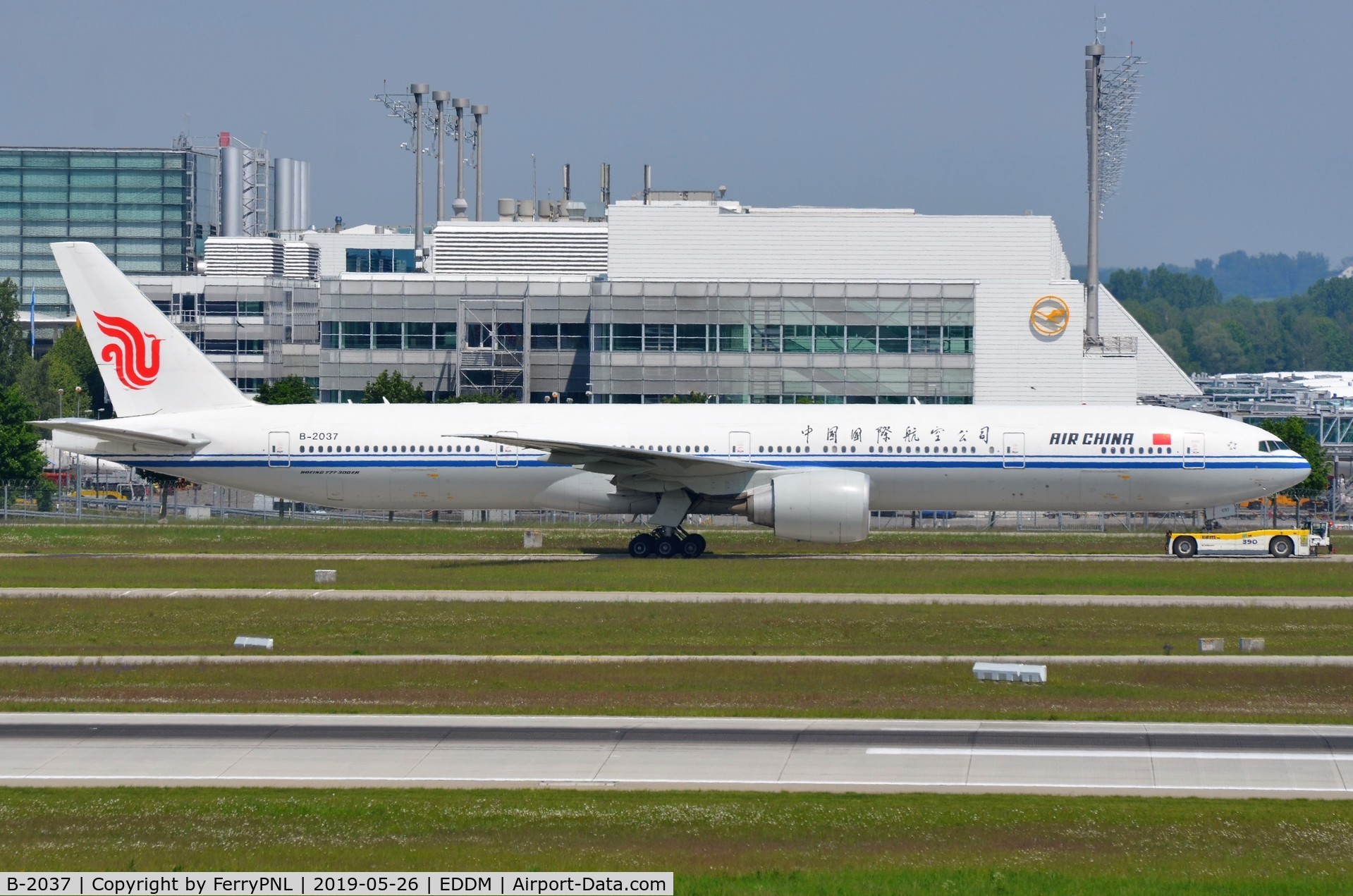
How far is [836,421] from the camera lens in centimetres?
4716

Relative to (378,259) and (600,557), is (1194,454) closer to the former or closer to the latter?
(600,557)

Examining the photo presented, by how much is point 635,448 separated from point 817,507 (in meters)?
6.14

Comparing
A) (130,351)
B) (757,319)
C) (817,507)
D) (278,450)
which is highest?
(757,319)

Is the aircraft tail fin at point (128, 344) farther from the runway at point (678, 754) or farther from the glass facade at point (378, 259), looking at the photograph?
the glass facade at point (378, 259)

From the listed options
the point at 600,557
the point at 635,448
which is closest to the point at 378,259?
the point at 600,557

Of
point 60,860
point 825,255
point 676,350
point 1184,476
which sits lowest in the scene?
point 60,860

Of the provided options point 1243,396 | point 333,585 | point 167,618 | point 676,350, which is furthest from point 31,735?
point 1243,396

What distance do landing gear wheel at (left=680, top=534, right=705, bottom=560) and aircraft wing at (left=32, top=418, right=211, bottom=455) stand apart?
1454 cm

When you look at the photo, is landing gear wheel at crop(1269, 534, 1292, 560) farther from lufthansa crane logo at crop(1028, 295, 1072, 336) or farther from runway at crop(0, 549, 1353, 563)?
lufthansa crane logo at crop(1028, 295, 1072, 336)

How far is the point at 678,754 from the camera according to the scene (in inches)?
770

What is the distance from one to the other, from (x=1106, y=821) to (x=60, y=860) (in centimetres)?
1036

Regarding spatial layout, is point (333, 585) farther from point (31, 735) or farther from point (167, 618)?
point (31, 735)

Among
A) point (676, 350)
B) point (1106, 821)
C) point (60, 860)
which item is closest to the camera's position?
point (60, 860)

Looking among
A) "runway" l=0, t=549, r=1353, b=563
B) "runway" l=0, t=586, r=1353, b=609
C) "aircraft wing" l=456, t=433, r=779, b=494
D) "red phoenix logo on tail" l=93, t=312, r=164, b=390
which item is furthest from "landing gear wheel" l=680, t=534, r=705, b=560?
"red phoenix logo on tail" l=93, t=312, r=164, b=390
